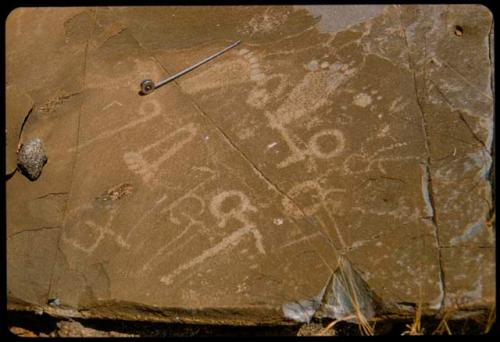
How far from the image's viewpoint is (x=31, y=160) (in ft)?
8.60

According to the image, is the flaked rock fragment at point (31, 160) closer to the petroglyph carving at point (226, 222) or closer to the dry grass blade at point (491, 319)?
the petroglyph carving at point (226, 222)

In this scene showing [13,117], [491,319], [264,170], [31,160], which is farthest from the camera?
[13,117]

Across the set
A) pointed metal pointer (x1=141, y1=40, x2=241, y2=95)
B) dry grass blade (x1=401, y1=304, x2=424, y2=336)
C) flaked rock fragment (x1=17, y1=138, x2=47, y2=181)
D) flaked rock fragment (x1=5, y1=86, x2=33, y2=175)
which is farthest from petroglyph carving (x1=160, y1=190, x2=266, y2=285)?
flaked rock fragment (x1=5, y1=86, x2=33, y2=175)

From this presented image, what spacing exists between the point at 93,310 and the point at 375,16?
1.97m

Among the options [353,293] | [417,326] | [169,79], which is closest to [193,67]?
[169,79]

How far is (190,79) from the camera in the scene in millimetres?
2869

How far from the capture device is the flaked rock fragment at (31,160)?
262 centimetres

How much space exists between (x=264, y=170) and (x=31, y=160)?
110cm

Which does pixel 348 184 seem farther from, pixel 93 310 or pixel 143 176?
pixel 93 310

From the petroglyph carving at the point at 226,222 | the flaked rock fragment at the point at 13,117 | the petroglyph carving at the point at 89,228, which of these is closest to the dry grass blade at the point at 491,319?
the petroglyph carving at the point at 226,222

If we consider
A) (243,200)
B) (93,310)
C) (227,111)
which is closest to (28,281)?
(93,310)

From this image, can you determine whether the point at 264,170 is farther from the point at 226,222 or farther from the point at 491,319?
the point at 491,319

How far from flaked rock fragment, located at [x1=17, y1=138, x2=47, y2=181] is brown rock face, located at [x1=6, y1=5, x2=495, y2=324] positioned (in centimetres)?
4

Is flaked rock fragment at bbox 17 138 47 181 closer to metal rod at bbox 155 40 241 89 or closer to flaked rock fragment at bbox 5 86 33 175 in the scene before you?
flaked rock fragment at bbox 5 86 33 175
